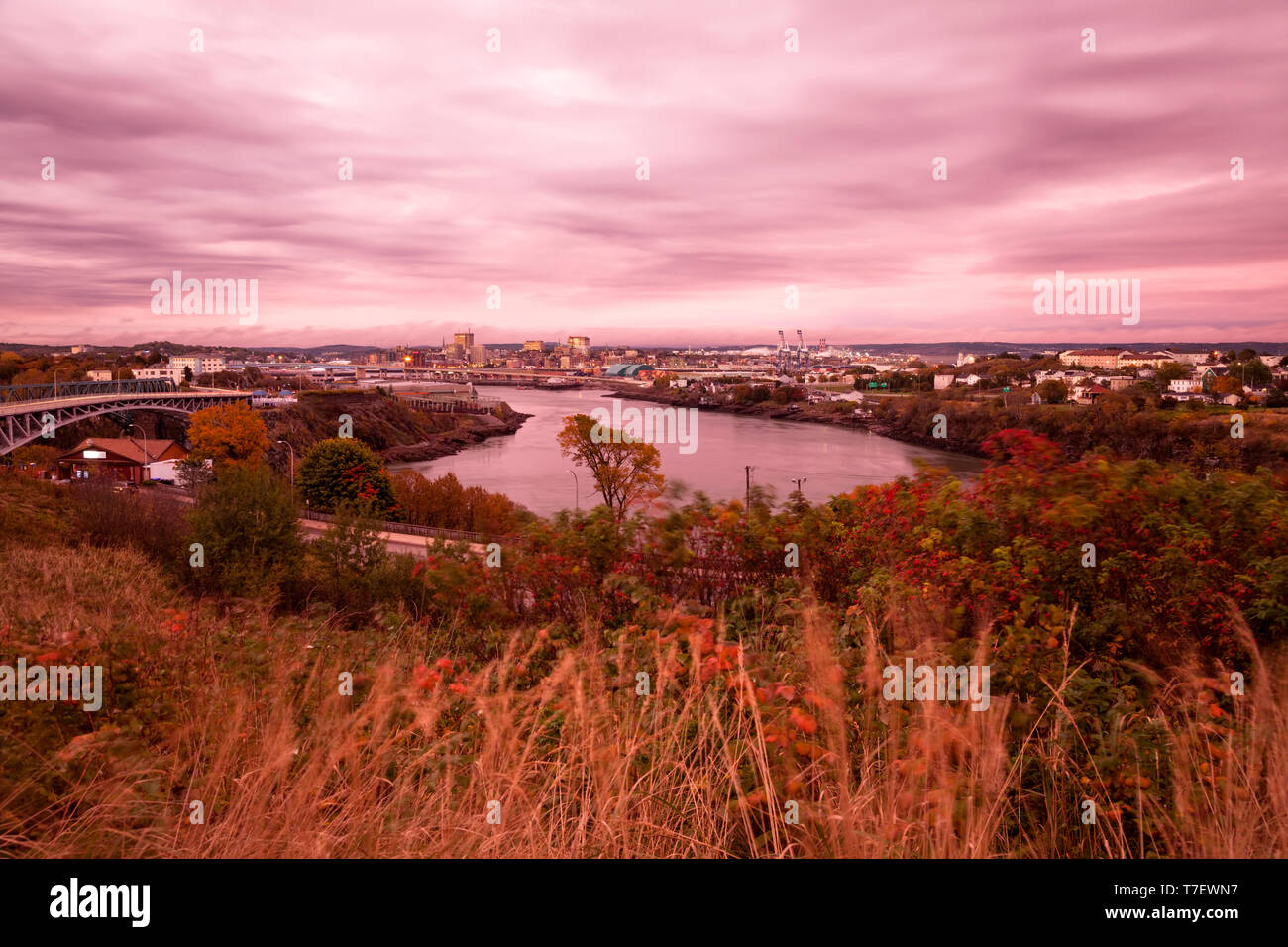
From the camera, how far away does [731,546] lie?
4.70 metres

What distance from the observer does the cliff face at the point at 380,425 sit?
43500 mm

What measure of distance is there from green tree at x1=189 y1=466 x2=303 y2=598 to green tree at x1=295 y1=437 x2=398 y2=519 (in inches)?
544

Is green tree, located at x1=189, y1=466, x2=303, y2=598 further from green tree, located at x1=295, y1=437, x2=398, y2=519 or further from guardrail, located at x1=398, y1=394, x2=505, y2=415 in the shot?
guardrail, located at x1=398, y1=394, x2=505, y2=415

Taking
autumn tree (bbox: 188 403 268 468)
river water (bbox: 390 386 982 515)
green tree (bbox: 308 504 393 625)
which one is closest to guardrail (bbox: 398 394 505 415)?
river water (bbox: 390 386 982 515)

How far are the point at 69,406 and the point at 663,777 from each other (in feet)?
117

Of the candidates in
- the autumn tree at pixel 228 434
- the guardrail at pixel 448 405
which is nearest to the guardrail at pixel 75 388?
the autumn tree at pixel 228 434

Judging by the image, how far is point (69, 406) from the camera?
28828mm

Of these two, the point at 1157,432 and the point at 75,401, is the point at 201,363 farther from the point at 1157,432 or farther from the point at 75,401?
the point at 1157,432

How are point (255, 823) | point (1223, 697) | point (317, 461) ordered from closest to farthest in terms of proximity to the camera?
point (255, 823)
point (1223, 697)
point (317, 461)

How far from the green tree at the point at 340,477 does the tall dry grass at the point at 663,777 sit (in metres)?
23.3

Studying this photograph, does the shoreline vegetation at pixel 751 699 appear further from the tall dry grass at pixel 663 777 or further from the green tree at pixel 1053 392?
the green tree at pixel 1053 392
